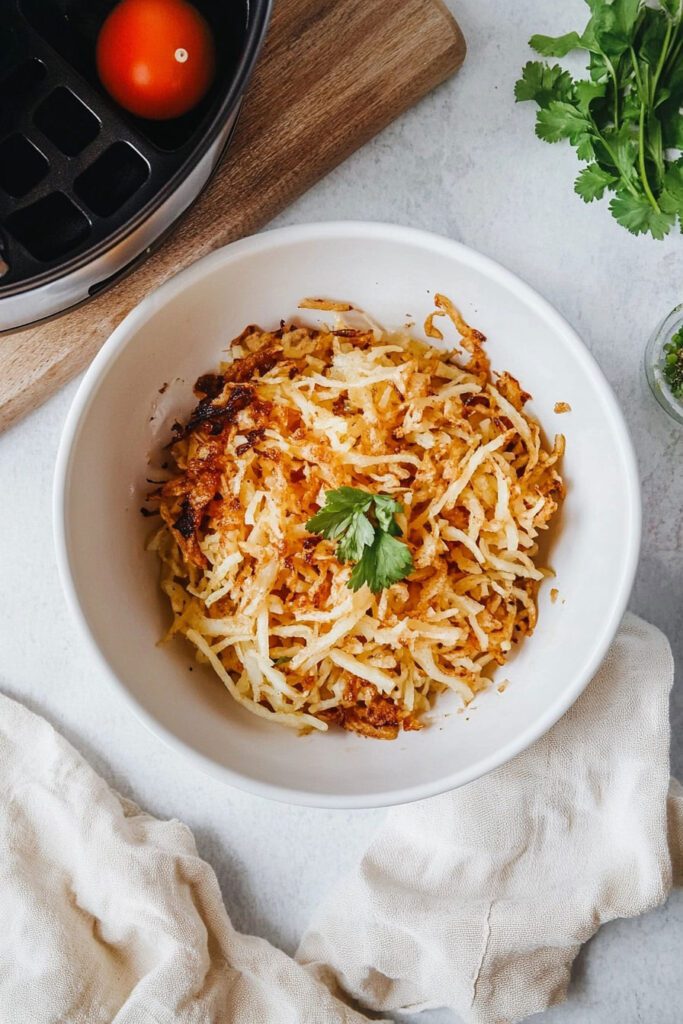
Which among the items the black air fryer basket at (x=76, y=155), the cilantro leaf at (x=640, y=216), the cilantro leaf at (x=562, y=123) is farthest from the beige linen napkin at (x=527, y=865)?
the black air fryer basket at (x=76, y=155)

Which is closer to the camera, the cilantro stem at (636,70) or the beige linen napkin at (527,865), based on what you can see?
the cilantro stem at (636,70)

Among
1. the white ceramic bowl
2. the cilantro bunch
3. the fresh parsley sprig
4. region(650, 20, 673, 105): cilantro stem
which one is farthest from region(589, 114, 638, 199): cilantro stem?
the fresh parsley sprig

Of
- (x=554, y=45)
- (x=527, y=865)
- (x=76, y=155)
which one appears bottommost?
(x=527, y=865)

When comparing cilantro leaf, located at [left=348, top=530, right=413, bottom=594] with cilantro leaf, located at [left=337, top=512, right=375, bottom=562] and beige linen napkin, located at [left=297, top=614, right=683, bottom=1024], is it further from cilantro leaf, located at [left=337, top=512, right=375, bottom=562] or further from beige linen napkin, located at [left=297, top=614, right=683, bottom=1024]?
beige linen napkin, located at [left=297, top=614, right=683, bottom=1024]

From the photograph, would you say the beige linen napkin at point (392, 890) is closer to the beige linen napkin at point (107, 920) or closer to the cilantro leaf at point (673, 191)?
the beige linen napkin at point (107, 920)

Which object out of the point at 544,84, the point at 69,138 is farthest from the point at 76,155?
the point at 544,84

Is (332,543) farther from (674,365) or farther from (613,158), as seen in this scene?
(613,158)

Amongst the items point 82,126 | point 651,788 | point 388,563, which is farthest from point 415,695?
point 82,126

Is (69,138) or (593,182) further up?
(69,138)
